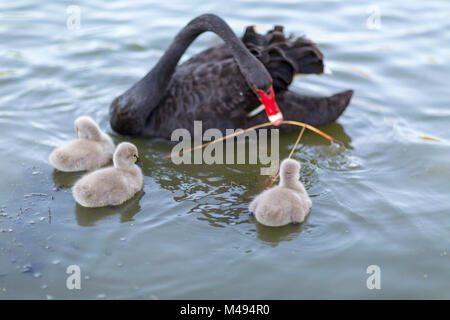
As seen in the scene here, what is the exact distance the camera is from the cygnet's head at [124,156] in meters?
4.18

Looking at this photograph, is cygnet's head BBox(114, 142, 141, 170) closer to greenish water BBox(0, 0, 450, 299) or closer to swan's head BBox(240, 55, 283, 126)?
greenish water BBox(0, 0, 450, 299)

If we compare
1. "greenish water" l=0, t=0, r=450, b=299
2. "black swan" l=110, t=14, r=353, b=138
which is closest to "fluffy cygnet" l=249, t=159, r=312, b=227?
"greenish water" l=0, t=0, r=450, b=299

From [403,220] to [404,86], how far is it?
9.60 ft

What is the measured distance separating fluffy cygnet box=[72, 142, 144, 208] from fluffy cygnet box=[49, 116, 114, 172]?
47cm

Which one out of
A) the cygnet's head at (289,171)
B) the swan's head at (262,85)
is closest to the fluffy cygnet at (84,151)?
the swan's head at (262,85)

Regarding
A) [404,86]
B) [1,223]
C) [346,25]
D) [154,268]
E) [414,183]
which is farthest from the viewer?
[346,25]

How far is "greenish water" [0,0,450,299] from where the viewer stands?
3.48 metres

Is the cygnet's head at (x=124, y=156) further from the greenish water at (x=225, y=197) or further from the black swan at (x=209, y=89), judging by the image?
the black swan at (x=209, y=89)

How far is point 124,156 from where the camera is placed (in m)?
4.20

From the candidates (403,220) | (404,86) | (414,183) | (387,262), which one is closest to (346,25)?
(404,86)

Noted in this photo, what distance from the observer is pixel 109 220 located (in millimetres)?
4023

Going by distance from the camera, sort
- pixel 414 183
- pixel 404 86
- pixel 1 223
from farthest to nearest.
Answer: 1. pixel 404 86
2. pixel 414 183
3. pixel 1 223

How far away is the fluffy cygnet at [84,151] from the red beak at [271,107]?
4.82ft
